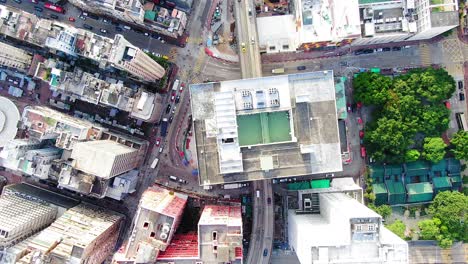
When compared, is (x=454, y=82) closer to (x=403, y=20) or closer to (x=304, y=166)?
(x=403, y=20)

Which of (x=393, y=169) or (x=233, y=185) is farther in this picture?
(x=233, y=185)

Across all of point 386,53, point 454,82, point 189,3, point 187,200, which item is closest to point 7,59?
point 189,3

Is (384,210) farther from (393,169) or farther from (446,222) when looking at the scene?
(446,222)

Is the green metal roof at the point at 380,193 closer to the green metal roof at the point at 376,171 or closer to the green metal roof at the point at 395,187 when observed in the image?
the green metal roof at the point at 395,187

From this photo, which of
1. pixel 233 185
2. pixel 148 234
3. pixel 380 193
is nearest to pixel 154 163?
pixel 233 185

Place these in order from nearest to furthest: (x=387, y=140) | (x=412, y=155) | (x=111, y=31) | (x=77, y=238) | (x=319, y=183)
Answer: (x=77, y=238)
(x=387, y=140)
(x=412, y=155)
(x=319, y=183)
(x=111, y=31)

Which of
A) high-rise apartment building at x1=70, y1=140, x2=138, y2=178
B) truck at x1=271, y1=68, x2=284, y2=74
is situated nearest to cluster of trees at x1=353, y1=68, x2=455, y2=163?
truck at x1=271, y1=68, x2=284, y2=74
